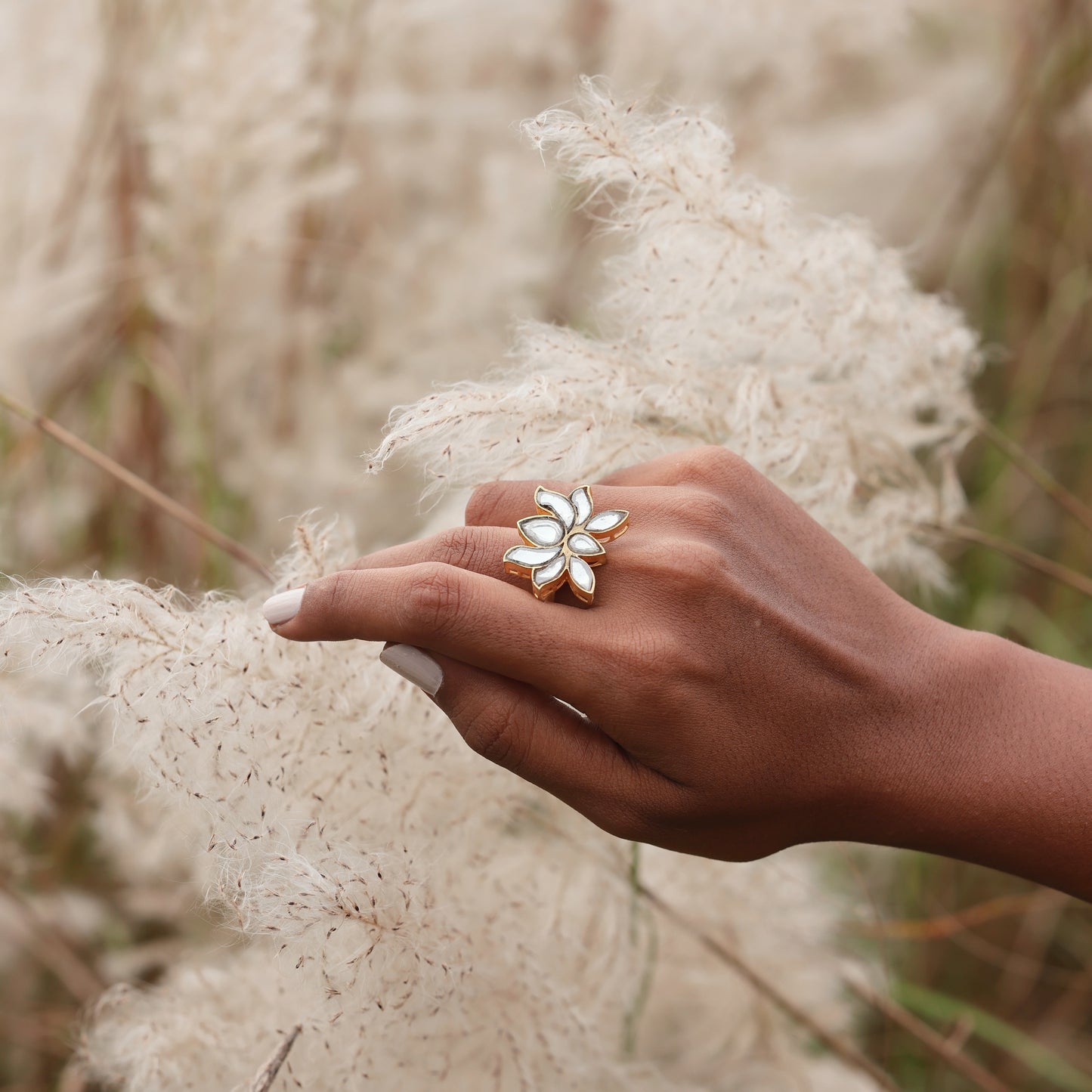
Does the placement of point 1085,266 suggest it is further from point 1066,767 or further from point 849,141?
point 1066,767

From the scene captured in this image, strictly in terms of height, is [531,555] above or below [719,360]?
below

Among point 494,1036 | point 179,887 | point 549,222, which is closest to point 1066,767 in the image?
point 494,1036

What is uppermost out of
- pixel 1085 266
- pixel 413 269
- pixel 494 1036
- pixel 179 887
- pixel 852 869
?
pixel 1085 266

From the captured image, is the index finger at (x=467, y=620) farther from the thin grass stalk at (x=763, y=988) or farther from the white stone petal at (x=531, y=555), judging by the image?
the thin grass stalk at (x=763, y=988)

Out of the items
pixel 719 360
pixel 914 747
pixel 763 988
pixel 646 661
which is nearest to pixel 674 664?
pixel 646 661

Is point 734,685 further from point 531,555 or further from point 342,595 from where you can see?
point 342,595

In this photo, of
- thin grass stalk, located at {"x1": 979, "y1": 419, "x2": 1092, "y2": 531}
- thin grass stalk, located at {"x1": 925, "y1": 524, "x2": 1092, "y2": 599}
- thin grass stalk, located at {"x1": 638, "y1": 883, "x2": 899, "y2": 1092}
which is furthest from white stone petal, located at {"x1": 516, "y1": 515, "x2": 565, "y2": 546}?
thin grass stalk, located at {"x1": 979, "y1": 419, "x2": 1092, "y2": 531}
